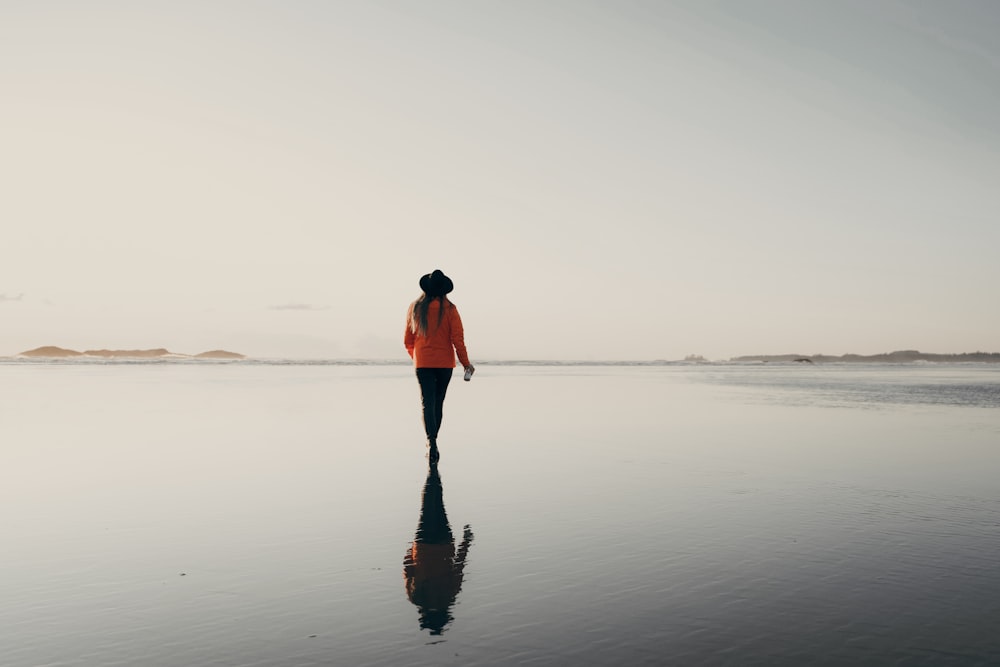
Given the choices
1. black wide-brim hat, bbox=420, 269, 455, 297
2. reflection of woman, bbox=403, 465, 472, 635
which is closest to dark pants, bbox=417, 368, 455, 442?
black wide-brim hat, bbox=420, 269, 455, 297

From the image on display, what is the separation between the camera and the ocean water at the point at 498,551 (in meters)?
3.98

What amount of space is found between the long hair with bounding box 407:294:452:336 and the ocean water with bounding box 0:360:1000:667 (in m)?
2.09

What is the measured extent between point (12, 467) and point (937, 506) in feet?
39.7

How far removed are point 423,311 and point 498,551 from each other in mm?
5635

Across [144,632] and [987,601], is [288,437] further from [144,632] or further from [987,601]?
[987,601]

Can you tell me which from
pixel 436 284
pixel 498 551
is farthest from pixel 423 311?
pixel 498 551

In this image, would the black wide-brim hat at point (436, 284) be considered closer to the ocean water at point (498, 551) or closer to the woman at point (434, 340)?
the woman at point (434, 340)

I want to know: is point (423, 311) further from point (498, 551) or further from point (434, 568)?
point (434, 568)

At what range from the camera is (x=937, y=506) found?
782 cm

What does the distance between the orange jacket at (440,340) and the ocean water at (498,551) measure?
1591 mm

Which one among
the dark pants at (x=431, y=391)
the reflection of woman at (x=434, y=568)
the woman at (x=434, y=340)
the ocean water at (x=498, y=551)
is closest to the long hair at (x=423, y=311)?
the woman at (x=434, y=340)

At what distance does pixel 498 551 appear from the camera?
5.92 metres

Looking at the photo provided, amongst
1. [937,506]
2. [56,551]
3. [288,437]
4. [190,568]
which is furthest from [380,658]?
[288,437]

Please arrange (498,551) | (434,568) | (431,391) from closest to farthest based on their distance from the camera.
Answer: (434,568) < (498,551) < (431,391)
